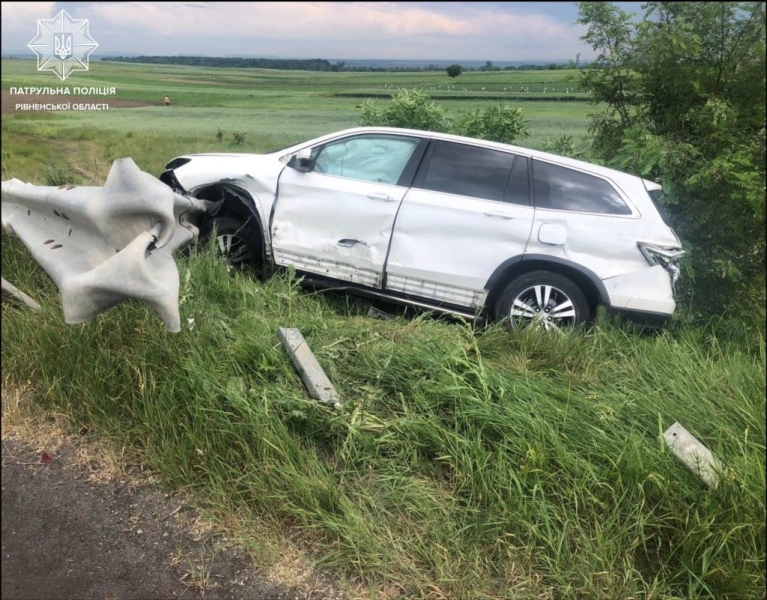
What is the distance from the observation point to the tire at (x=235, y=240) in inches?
212

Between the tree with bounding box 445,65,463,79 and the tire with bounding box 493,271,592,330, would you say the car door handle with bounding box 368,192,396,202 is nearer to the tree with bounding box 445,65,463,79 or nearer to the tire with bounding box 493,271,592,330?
the tire with bounding box 493,271,592,330

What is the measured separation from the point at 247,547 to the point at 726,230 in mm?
4165

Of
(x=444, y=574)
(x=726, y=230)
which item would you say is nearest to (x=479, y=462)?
(x=444, y=574)

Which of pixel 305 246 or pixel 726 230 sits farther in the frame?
pixel 305 246

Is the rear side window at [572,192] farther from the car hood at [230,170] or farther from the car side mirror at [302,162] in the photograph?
the car hood at [230,170]

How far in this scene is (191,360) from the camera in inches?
145

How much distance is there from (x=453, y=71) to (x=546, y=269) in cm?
209

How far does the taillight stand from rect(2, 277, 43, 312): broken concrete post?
4.30 meters

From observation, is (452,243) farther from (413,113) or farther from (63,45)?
(63,45)

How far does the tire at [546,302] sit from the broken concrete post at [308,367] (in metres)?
1.69

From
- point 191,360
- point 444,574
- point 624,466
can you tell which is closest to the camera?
point 444,574

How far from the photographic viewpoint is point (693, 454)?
10.2ft

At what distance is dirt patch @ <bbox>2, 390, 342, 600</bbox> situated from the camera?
2.73 m

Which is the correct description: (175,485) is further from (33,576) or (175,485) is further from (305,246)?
(305,246)
